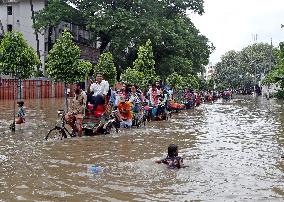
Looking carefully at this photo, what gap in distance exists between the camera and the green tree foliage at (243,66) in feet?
380

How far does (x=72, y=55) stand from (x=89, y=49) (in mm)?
41509

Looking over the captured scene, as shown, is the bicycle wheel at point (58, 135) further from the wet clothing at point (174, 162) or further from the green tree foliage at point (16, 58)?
the green tree foliage at point (16, 58)

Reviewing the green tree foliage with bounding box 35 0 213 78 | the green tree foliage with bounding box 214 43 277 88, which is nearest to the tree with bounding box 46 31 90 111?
the green tree foliage with bounding box 35 0 213 78

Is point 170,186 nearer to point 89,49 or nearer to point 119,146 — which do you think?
point 119,146

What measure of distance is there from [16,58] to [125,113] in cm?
573

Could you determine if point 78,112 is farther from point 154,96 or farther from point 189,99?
point 189,99

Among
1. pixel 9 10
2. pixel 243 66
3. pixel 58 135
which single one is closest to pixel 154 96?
pixel 58 135

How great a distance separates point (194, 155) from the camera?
475 inches

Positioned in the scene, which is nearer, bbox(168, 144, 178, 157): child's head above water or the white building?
bbox(168, 144, 178, 157): child's head above water

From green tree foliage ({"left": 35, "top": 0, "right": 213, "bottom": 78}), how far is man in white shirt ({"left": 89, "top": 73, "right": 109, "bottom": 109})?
29.1 meters

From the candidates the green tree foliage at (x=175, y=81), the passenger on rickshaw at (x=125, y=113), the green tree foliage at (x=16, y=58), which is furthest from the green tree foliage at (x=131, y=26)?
the passenger on rickshaw at (x=125, y=113)

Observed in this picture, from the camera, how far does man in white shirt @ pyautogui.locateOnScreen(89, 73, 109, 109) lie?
1590 cm

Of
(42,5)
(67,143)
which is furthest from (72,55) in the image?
(42,5)

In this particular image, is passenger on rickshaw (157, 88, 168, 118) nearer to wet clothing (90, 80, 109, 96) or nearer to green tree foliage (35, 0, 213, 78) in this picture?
wet clothing (90, 80, 109, 96)
